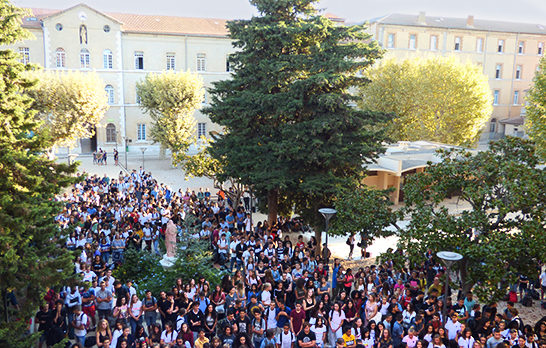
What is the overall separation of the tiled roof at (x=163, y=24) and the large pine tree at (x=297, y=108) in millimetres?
28037

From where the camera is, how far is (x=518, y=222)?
39.4 ft

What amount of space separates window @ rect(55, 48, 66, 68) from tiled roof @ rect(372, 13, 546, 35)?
3094cm

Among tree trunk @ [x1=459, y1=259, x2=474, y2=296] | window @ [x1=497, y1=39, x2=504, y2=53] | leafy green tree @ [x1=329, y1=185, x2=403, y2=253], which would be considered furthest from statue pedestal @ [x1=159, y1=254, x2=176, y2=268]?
window @ [x1=497, y1=39, x2=504, y2=53]

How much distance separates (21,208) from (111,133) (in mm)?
38008

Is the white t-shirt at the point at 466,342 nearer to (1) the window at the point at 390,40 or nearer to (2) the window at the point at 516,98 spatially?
(1) the window at the point at 390,40

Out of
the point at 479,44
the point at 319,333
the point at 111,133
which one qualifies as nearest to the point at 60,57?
the point at 111,133

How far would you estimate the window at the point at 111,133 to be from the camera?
46.2 m

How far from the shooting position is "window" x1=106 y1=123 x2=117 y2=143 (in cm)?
4616

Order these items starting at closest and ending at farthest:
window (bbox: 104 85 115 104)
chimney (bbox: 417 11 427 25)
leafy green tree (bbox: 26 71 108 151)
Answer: leafy green tree (bbox: 26 71 108 151), window (bbox: 104 85 115 104), chimney (bbox: 417 11 427 25)

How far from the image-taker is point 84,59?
43.7 m

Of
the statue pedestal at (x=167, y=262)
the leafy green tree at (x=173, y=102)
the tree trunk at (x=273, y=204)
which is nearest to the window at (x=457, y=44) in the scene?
the leafy green tree at (x=173, y=102)

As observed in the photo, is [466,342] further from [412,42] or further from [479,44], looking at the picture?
[479,44]

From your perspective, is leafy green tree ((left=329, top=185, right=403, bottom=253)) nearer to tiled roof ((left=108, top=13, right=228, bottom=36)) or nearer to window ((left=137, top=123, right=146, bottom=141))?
tiled roof ((left=108, top=13, right=228, bottom=36))

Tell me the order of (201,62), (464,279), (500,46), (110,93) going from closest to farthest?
1. (464,279)
2. (110,93)
3. (201,62)
4. (500,46)
